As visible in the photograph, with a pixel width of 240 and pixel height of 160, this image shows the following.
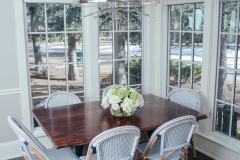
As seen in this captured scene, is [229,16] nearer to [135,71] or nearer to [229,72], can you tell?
[229,72]

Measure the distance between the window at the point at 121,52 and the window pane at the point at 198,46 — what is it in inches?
40.3

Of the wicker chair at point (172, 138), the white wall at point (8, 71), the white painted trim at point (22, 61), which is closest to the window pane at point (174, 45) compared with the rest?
the wicker chair at point (172, 138)

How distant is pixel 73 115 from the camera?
3.06 meters

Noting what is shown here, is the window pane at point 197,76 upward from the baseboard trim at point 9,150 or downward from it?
upward

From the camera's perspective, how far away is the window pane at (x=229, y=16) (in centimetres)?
337

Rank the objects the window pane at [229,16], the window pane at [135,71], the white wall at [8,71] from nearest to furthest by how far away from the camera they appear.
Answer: the window pane at [229,16] → the white wall at [8,71] → the window pane at [135,71]

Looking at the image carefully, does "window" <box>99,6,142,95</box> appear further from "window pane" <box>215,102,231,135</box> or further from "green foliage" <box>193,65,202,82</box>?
"window pane" <box>215,102,231,135</box>

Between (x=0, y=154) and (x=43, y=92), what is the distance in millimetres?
1008

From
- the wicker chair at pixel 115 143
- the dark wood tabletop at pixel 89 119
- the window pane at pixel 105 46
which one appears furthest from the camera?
the window pane at pixel 105 46

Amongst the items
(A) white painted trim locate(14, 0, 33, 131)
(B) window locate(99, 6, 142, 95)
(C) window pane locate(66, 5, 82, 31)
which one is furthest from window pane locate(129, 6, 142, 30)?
(A) white painted trim locate(14, 0, 33, 131)

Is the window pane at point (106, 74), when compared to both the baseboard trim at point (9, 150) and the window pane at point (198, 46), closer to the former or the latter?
the window pane at point (198, 46)

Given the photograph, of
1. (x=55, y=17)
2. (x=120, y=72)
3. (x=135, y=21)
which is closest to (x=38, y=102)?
(x=55, y=17)

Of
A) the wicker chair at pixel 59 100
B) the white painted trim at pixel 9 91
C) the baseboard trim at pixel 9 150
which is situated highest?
the white painted trim at pixel 9 91

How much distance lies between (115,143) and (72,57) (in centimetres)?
212
